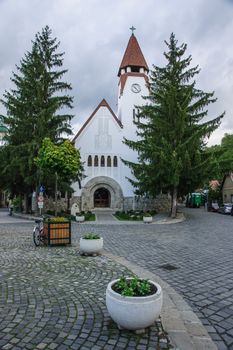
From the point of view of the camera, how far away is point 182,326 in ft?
13.3

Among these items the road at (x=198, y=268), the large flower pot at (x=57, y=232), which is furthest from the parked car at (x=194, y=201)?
the large flower pot at (x=57, y=232)

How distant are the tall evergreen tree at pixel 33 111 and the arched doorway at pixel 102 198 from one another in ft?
31.7

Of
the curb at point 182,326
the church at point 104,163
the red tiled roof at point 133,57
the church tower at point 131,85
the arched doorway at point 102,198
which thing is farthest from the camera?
the red tiled roof at point 133,57

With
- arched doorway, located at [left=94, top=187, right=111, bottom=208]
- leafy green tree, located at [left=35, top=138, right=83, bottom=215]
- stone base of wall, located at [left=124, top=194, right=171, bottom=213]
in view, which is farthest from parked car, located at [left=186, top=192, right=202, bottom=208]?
leafy green tree, located at [left=35, top=138, right=83, bottom=215]

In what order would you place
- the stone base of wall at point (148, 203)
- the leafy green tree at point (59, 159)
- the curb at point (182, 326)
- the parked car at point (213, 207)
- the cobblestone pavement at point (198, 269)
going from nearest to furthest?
the curb at point (182, 326) → the cobblestone pavement at point (198, 269) → the leafy green tree at point (59, 159) → the stone base of wall at point (148, 203) → the parked car at point (213, 207)

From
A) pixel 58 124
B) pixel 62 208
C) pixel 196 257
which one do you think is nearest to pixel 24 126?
pixel 58 124

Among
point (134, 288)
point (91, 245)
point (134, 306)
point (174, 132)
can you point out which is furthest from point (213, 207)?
point (134, 306)

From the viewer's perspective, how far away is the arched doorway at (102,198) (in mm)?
35269

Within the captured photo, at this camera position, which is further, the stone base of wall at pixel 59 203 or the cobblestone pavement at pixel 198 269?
the stone base of wall at pixel 59 203

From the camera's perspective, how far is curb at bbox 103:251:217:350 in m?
3.57

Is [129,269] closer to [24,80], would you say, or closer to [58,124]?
[58,124]

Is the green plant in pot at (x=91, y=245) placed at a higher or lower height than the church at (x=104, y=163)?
lower

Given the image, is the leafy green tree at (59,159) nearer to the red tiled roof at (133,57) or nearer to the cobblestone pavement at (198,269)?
the cobblestone pavement at (198,269)

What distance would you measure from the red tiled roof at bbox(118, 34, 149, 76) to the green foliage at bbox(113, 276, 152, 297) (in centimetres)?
3679
